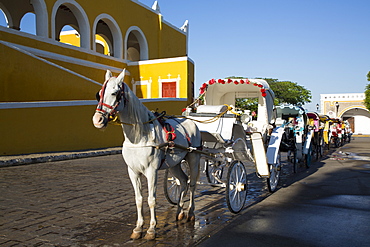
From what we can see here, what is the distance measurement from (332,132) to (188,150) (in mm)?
20575

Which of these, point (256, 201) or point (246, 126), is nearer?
point (256, 201)

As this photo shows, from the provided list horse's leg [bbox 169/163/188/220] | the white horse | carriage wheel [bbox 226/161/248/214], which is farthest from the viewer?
carriage wheel [bbox 226/161/248/214]

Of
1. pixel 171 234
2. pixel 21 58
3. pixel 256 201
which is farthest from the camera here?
pixel 21 58

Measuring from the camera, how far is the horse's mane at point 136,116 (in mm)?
4359

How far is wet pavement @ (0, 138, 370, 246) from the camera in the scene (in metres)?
4.53

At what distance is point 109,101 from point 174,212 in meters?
2.67

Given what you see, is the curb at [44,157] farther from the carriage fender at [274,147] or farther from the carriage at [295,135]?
the carriage fender at [274,147]

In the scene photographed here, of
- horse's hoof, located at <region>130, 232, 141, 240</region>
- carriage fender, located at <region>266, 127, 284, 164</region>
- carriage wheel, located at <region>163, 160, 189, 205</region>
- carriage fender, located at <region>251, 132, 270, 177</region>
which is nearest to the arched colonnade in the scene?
carriage fender, located at <region>266, 127, 284, 164</region>

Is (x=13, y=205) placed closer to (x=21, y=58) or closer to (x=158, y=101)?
(x=21, y=58)

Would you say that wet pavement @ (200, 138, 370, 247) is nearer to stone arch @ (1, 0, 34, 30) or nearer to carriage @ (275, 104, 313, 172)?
carriage @ (275, 104, 313, 172)

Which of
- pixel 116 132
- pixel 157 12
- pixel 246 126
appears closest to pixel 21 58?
pixel 116 132

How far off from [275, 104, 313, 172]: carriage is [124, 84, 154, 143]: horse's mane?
624cm

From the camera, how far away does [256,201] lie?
22.5 feet

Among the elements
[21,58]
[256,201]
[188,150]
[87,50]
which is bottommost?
[256,201]
